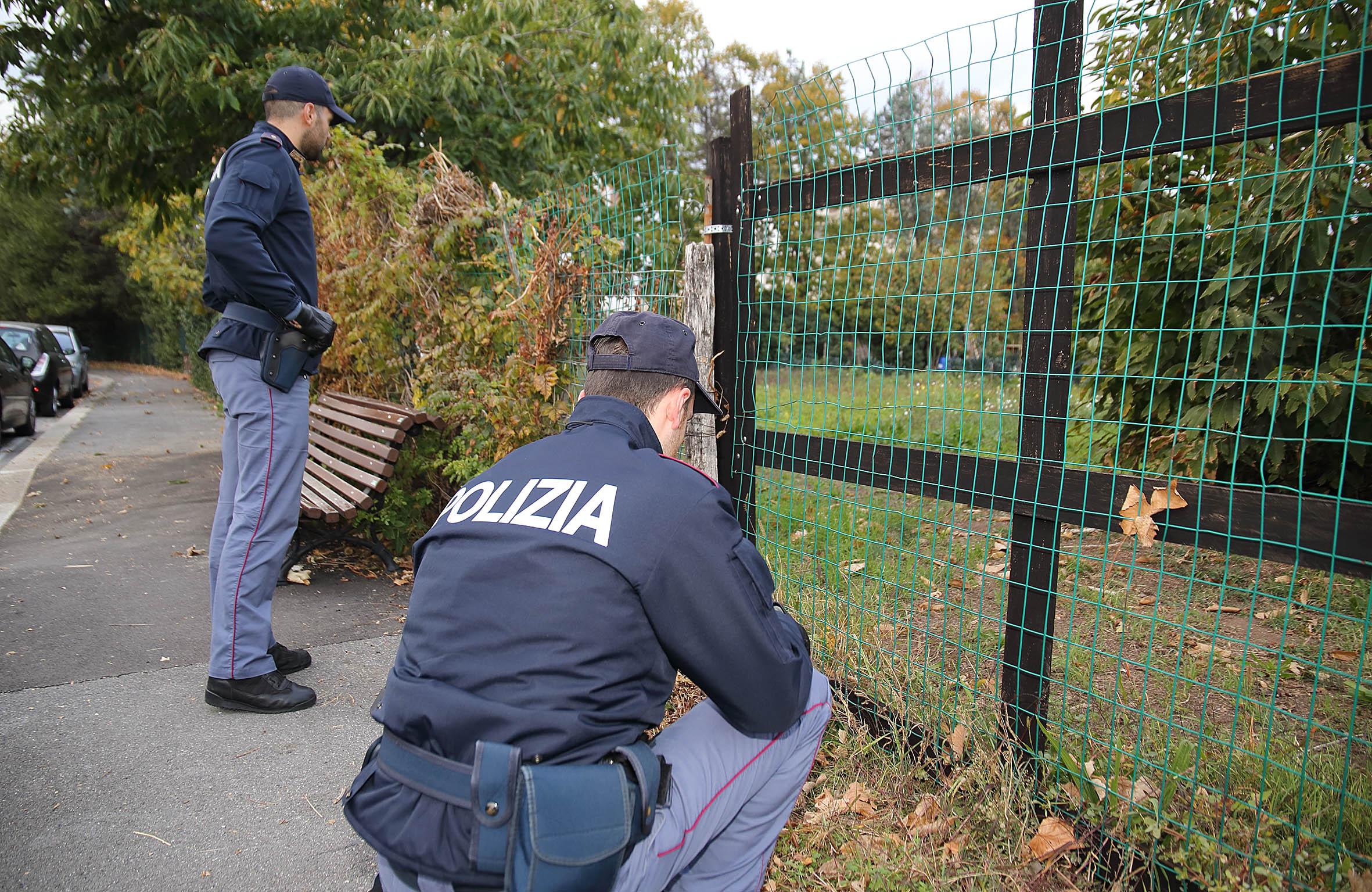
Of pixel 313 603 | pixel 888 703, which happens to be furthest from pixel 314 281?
pixel 888 703

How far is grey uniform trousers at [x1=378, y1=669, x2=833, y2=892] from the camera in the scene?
1684mm

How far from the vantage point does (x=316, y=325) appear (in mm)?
3207

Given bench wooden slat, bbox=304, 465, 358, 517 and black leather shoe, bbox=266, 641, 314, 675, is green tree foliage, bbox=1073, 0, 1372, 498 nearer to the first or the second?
black leather shoe, bbox=266, 641, 314, 675

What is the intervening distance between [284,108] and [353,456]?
206cm

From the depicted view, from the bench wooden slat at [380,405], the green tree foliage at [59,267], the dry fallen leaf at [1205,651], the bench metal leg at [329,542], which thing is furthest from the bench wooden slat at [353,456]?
the green tree foliage at [59,267]

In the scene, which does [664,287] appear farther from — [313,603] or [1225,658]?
Result: [1225,658]

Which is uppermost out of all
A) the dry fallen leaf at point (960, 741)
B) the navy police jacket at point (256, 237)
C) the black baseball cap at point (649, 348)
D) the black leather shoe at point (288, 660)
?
the navy police jacket at point (256, 237)

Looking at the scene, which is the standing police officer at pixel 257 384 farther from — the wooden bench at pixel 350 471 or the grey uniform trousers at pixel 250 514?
the wooden bench at pixel 350 471

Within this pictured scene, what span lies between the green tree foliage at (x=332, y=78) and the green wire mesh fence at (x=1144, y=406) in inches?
213

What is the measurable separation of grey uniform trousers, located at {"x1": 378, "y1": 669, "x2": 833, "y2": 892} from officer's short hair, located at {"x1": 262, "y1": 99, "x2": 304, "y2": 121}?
2.73m

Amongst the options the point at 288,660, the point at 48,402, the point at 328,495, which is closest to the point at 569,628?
the point at 288,660

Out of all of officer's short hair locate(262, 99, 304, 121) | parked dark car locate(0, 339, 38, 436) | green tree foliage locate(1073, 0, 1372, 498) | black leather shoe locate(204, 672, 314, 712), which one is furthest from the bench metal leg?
parked dark car locate(0, 339, 38, 436)

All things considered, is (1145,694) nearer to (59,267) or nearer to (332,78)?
(332,78)

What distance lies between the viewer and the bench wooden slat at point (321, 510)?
4.36 m
